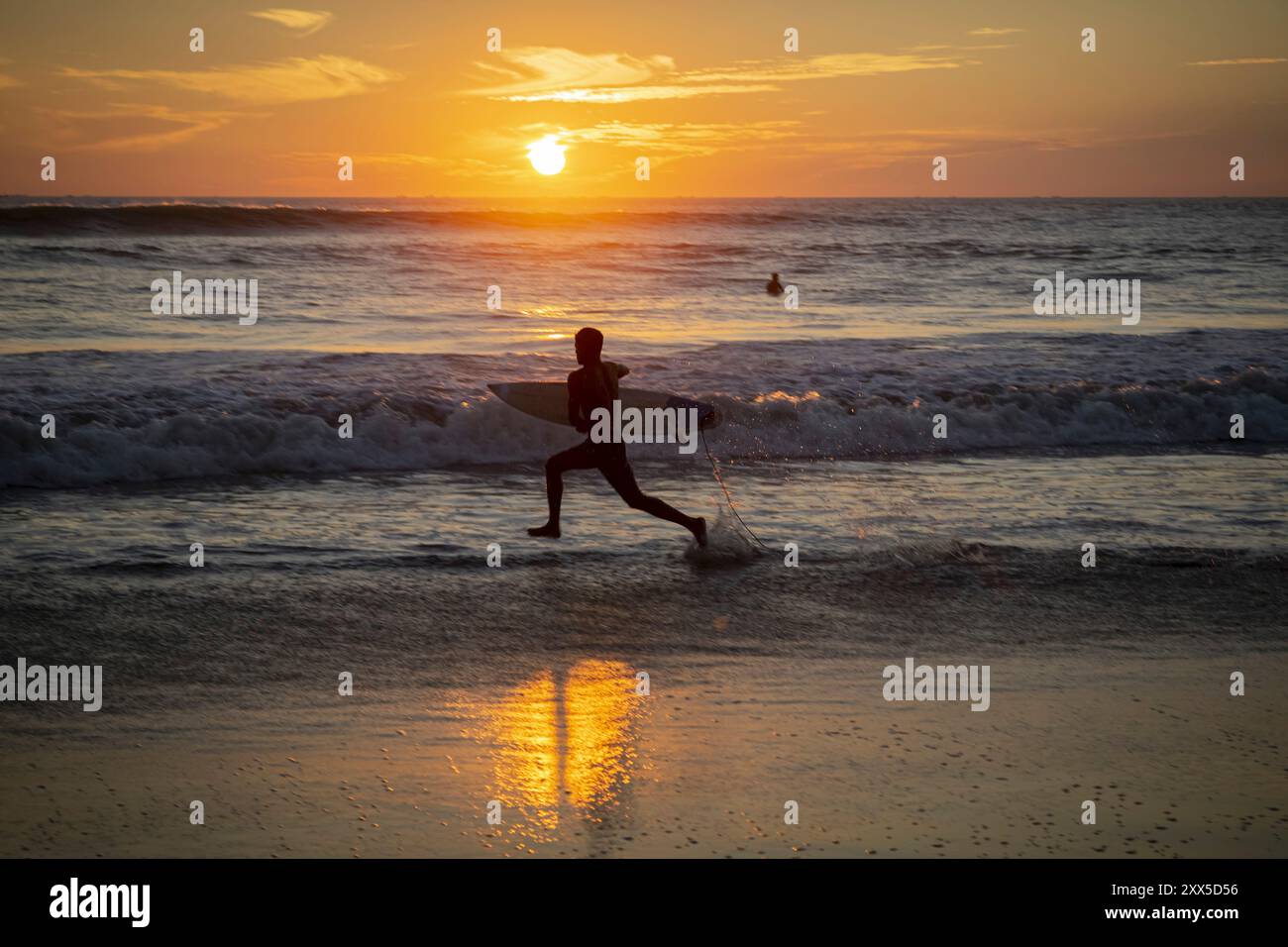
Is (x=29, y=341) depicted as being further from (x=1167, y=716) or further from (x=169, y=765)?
(x=1167, y=716)

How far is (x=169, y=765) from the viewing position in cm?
482

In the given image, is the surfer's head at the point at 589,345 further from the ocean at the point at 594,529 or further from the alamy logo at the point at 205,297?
the alamy logo at the point at 205,297

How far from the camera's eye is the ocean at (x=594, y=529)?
5.41 metres

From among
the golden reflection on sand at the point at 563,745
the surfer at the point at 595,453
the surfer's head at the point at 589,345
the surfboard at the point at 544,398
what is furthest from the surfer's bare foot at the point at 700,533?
the golden reflection on sand at the point at 563,745

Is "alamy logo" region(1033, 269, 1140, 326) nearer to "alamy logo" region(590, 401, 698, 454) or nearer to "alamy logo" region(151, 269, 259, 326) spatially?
"alamy logo" region(151, 269, 259, 326)

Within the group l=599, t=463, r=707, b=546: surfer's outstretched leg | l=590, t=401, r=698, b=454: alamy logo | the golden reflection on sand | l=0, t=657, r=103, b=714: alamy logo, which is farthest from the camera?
l=599, t=463, r=707, b=546: surfer's outstretched leg

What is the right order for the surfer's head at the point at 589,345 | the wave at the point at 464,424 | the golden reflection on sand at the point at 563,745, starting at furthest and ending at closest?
the wave at the point at 464,424 → the surfer's head at the point at 589,345 → the golden reflection on sand at the point at 563,745

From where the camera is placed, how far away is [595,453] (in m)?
8.61

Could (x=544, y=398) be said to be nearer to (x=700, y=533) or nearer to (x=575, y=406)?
(x=575, y=406)
